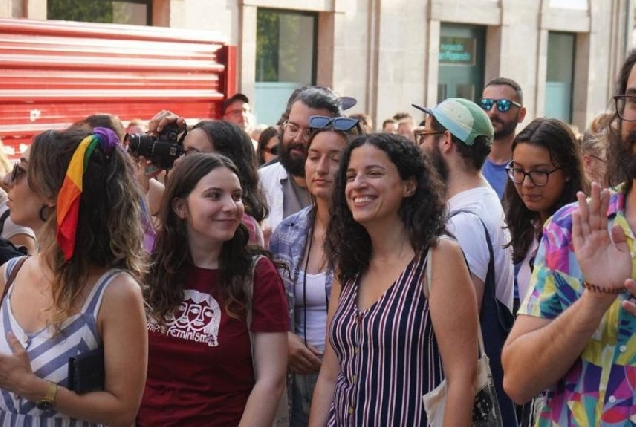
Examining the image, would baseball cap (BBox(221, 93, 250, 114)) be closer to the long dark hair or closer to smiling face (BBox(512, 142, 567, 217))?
smiling face (BBox(512, 142, 567, 217))

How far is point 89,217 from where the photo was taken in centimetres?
346

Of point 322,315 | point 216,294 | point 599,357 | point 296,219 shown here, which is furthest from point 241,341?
point 599,357

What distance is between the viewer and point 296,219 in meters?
4.89

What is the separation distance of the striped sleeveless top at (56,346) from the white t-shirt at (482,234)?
Result: 67.8 inches

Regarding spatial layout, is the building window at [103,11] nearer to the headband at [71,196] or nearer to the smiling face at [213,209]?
the smiling face at [213,209]

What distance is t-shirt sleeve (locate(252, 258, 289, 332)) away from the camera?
13.4 ft

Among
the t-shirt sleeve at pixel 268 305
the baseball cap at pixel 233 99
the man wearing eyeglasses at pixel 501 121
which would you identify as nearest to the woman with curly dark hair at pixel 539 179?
the t-shirt sleeve at pixel 268 305

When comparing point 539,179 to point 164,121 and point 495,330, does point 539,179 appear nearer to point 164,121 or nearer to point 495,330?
point 495,330

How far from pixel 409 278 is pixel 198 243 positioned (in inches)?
36.8

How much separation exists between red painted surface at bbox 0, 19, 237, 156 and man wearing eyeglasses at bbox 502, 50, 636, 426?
663cm

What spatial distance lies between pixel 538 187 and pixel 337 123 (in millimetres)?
937

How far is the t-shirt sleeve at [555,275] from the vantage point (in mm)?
2779

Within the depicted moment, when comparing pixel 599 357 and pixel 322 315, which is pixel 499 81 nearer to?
pixel 322 315

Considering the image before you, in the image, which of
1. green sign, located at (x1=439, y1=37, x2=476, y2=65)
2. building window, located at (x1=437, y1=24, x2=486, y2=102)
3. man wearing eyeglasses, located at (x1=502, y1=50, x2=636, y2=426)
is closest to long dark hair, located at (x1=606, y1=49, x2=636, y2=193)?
man wearing eyeglasses, located at (x1=502, y1=50, x2=636, y2=426)
